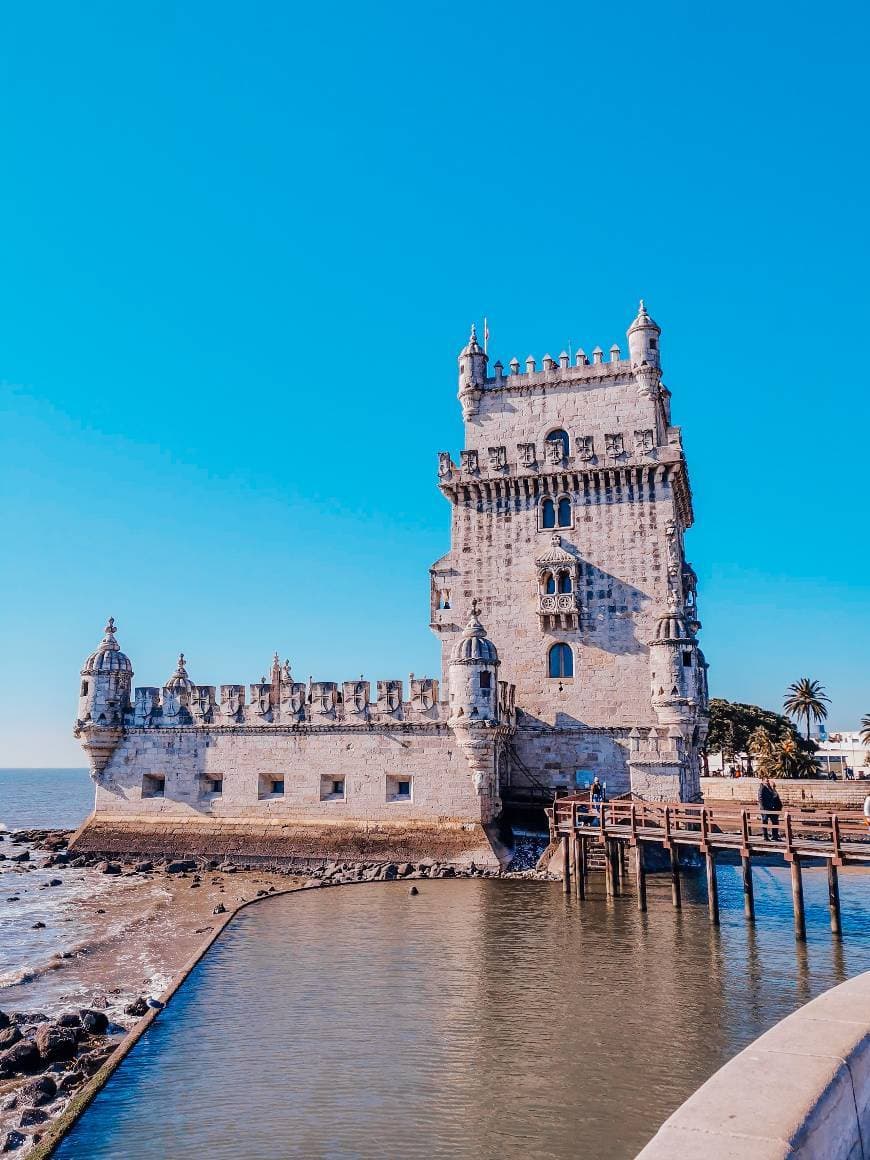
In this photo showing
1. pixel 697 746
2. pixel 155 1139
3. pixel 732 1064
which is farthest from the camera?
pixel 697 746

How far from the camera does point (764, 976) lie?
1666cm

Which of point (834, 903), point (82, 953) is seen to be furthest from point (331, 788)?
point (834, 903)

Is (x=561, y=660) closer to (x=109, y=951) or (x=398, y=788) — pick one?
(x=398, y=788)

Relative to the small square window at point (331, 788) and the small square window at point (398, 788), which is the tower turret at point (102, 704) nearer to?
the small square window at point (331, 788)

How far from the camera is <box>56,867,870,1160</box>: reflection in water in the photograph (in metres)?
10.6

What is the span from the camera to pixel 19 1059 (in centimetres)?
1321

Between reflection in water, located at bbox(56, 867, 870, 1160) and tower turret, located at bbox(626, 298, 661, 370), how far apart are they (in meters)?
20.7

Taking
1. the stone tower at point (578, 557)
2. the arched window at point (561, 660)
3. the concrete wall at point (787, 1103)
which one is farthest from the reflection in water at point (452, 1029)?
the arched window at point (561, 660)

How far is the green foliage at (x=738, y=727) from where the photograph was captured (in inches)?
2643

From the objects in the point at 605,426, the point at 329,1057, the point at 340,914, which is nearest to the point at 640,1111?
the point at 329,1057

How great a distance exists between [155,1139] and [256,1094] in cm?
157

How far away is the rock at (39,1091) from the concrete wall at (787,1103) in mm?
10853

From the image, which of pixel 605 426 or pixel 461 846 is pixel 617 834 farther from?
pixel 605 426

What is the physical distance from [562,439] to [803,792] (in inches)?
1023
